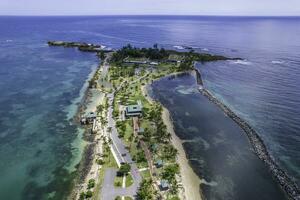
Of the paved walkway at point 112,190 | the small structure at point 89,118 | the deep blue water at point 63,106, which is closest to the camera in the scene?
the paved walkway at point 112,190

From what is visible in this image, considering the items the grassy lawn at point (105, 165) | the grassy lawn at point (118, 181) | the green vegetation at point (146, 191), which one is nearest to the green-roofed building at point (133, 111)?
the grassy lawn at point (105, 165)

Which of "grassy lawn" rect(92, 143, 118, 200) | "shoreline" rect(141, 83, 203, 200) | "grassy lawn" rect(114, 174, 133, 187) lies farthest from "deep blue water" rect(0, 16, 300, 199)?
"grassy lawn" rect(114, 174, 133, 187)

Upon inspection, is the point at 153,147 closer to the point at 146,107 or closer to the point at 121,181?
the point at 121,181

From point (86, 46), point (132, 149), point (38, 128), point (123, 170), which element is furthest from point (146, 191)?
point (86, 46)

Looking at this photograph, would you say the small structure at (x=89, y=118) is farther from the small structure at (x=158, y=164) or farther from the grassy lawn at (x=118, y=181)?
the small structure at (x=158, y=164)

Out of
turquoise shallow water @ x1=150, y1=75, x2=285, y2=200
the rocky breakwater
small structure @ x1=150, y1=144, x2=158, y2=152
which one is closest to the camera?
turquoise shallow water @ x1=150, y1=75, x2=285, y2=200

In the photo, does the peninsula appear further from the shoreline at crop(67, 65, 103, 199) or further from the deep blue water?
the deep blue water

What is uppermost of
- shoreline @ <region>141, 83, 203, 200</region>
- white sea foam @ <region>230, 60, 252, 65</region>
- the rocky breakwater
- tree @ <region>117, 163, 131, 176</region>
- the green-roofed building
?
the rocky breakwater

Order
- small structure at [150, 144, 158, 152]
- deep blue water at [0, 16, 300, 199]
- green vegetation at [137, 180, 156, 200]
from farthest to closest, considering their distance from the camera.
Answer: small structure at [150, 144, 158, 152] → deep blue water at [0, 16, 300, 199] → green vegetation at [137, 180, 156, 200]

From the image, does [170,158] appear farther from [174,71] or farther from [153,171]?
[174,71]
